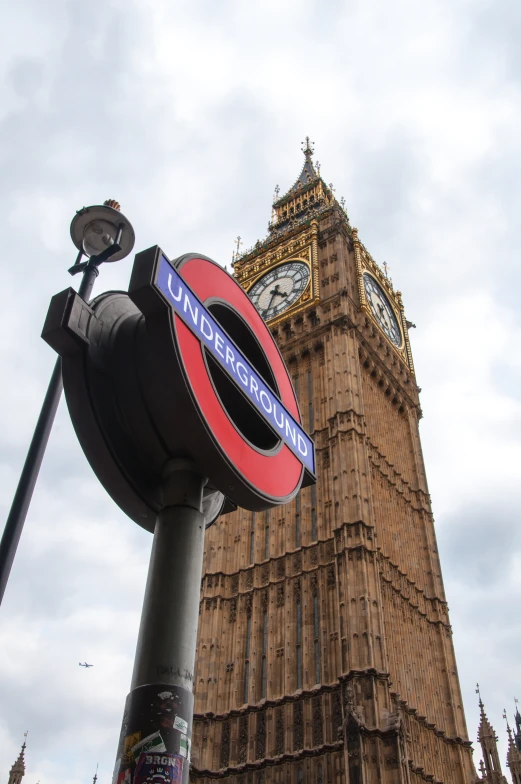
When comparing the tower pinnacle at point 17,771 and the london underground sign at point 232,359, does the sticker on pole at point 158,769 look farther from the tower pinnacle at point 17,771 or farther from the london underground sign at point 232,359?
the tower pinnacle at point 17,771

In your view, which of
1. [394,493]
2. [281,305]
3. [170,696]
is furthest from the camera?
[281,305]

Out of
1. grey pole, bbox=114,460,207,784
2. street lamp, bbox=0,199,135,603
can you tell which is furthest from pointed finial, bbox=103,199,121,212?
grey pole, bbox=114,460,207,784

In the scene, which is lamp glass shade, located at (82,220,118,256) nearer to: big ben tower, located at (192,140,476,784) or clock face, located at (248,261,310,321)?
big ben tower, located at (192,140,476,784)

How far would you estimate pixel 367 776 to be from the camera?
81.5 ft

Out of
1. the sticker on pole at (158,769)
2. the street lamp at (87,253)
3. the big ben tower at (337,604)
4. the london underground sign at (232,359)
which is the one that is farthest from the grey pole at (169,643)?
the big ben tower at (337,604)

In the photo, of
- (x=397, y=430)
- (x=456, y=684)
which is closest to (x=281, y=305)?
(x=397, y=430)

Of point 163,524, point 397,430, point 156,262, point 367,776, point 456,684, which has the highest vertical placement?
point 397,430

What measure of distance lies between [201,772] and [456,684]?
12.1 m

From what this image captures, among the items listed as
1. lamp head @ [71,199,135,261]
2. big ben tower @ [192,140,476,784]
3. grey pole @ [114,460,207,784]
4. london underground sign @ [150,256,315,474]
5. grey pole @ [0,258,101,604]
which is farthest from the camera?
big ben tower @ [192,140,476,784]

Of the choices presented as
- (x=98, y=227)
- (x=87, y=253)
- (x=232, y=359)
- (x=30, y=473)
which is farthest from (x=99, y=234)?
(x=30, y=473)

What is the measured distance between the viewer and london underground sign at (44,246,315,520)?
277 inches

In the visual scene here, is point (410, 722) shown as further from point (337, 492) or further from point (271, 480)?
point (271, 480)

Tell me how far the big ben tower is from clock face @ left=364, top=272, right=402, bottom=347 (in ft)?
3.17

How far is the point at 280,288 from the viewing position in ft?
157
